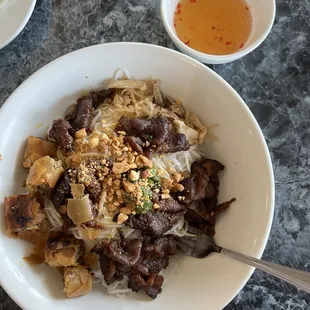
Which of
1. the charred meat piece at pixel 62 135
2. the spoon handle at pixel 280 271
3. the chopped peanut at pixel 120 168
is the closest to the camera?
the spoon handle at pixel 280 271

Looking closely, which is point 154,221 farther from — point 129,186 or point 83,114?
point 83,114

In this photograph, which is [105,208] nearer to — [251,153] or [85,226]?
[85,226]

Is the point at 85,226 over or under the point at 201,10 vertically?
under

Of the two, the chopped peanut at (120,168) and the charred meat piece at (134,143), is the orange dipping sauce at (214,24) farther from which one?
the chopped peanut at (120,168)

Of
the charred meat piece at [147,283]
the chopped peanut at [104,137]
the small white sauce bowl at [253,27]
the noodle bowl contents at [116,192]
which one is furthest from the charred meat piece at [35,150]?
the small white sauce bowl at [253,27]

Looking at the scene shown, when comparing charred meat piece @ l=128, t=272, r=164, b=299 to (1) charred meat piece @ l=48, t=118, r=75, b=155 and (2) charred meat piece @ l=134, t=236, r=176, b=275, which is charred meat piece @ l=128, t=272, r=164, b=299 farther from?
(1) charred meat piece @ l=48, t=118, r=75, b=155

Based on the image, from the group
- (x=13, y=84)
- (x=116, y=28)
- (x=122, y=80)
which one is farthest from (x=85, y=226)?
(x=116, y=28)
